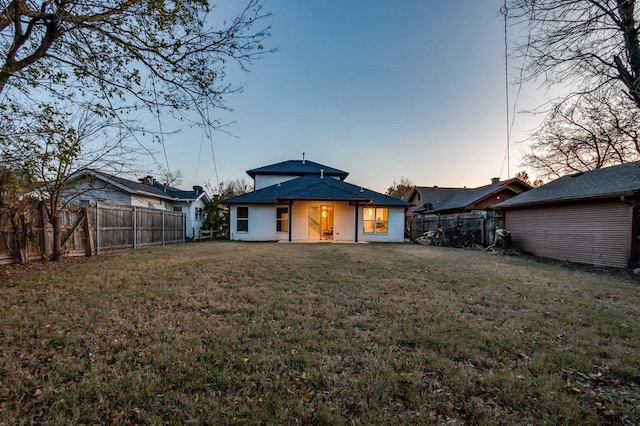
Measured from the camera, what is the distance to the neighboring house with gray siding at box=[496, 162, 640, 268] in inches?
355

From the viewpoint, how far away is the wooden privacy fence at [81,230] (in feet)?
24.4

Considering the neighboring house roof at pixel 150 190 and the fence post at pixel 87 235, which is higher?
the neighboring house roof at pixel 150 190

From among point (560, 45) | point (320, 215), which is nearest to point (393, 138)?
point (320, 215)

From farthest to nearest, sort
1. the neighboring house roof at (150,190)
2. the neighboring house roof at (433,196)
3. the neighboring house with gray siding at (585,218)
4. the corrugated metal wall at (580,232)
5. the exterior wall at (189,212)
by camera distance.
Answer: the neighboring house roof at (433,196) < the exterior wall at (189,212) < the neighboring house roof at (150,190) < the corrugated metal wall at (580,232) < the neighboring house with gray siding at (585,218)

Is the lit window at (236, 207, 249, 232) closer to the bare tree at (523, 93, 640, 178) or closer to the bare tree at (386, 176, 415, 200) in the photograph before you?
the bare tree at (523, 93, 640, 178)

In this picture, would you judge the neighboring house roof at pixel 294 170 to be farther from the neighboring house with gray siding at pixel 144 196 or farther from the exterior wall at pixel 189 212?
the neighboring house with gray siding at pixel 144 196

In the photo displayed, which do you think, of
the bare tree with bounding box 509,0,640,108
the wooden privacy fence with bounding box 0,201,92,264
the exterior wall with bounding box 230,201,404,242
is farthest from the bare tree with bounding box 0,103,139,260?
the exterior wall with bounding box 230,201,404,242

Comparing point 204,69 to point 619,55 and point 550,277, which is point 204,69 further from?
point 550,277

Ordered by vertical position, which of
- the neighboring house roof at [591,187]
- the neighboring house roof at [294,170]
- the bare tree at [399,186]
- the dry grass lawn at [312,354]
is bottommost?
the dry grass lawn at [312,354]

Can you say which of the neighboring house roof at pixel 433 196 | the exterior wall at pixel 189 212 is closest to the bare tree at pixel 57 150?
the exterior wall at pixel 189 212

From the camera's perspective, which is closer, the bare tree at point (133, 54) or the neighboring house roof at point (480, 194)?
the bare tree at point (133, 54)

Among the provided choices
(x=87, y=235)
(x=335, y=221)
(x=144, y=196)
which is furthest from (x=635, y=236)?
(x=144, y=196)

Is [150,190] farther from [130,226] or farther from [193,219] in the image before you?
[130,226]

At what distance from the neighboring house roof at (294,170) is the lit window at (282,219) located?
17.7ft
